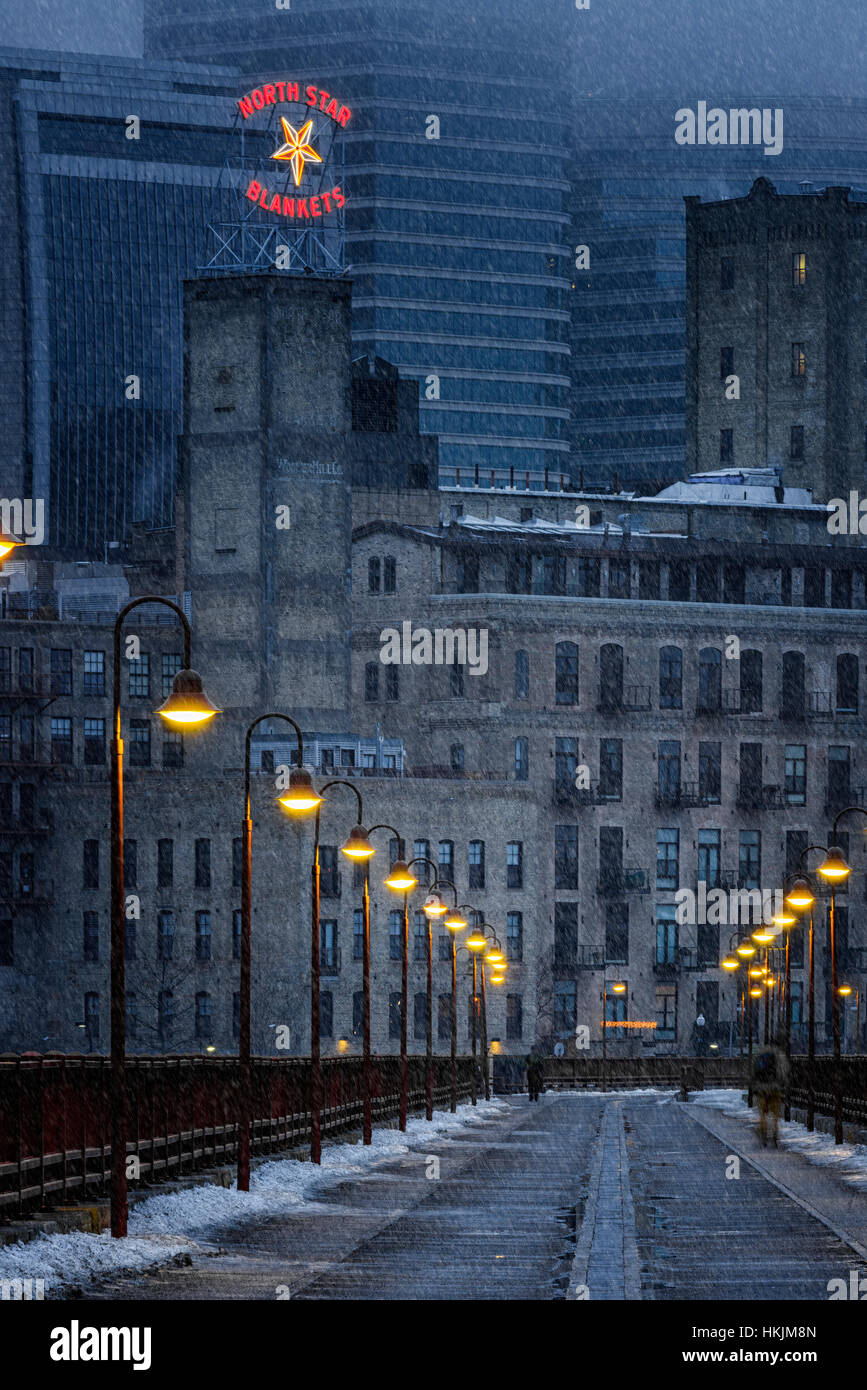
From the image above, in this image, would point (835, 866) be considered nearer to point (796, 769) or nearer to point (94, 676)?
point (94, 676)

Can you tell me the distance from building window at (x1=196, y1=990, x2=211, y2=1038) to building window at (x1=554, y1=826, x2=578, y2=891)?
25.1m

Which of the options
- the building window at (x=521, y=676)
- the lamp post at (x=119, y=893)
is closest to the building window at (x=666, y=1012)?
the building window at (x=521, y=676)

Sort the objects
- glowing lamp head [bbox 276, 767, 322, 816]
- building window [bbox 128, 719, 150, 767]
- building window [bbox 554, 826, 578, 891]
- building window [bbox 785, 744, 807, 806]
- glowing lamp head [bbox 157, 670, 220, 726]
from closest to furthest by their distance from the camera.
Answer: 1. glowing lamp head [bbox 157, 670, 220, 726]
2. glowing lamp head [bbox 276, 767, 322, 816]
3. building window [bbox 554, 826, 578, 891]
4. building window [bbox 128, 719, 150, 767]
5. building window [bbox 785, 744, 807, 806]

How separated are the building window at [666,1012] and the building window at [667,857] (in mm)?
7233

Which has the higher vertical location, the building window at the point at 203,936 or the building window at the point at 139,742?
the building window at the point at 139,742

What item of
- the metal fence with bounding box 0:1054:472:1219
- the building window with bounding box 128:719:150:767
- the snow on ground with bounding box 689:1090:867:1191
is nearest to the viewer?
the metal fence with bounding box 0:1054:472:1219

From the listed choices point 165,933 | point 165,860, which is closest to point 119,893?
point 165,933

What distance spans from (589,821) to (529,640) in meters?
11.2

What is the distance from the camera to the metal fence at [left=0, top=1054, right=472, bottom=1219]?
25375 mm

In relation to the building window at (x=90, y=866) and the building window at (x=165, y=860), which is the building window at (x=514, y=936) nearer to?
the building window at (x=165, y=860)

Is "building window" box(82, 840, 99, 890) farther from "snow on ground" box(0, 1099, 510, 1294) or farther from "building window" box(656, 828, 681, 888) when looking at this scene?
"snow on ground" box(0, 1099, 510, 1294)

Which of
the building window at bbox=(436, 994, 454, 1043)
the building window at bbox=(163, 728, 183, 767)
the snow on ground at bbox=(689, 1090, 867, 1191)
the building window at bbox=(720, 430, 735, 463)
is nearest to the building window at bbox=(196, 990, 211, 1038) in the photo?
the building window at bbox=(436, 994, 454, 1043)

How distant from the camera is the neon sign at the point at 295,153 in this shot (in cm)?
14950
